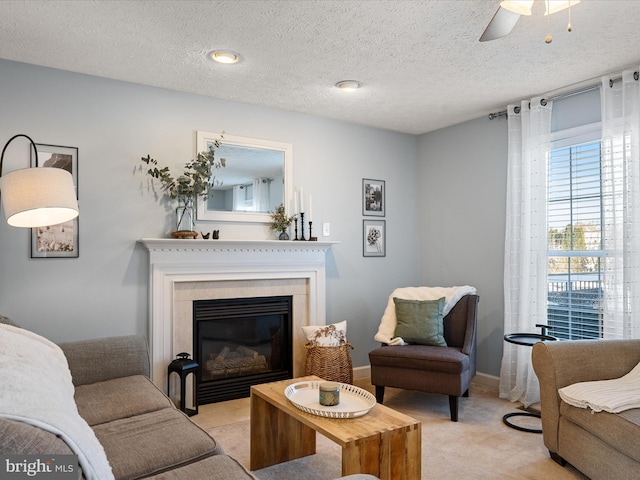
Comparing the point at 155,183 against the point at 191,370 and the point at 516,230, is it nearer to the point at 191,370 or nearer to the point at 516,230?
the point at 191,370

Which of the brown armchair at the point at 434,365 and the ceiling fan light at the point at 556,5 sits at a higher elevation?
the ceiling fan light at the point at 556,5

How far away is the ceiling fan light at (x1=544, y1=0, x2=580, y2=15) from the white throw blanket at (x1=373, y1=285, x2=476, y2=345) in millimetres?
2234

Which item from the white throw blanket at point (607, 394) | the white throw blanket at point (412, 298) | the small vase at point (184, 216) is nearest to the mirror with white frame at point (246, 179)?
the small vase at point (184, 216)

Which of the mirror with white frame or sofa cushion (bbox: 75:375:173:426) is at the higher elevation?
the mirror with white frame

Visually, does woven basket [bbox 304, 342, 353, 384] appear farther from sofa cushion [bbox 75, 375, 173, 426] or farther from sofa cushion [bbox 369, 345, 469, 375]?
sofa cushion [bbox 75, 375, 173, 426]

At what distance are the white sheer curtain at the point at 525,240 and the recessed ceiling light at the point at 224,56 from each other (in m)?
2.37

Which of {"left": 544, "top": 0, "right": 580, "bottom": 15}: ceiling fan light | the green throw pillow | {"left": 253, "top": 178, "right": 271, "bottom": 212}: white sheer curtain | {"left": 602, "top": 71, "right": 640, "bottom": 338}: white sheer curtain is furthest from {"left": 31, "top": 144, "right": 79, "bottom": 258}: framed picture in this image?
{"left": 602, "top": 71, "right": 640, "bottom": 338}: white sheer curtain

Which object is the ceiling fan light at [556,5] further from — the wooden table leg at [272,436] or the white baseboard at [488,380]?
the white baseboard at [488,380]

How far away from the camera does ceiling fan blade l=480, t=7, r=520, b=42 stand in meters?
1.95

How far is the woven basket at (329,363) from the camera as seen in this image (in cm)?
371

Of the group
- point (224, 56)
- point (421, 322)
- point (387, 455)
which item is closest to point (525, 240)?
point (421, 322)

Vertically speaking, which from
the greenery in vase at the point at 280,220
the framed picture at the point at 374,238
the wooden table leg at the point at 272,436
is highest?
the greenery in vase at the point at 280,220

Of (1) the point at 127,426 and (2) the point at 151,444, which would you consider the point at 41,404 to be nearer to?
(2) the point at 151,444

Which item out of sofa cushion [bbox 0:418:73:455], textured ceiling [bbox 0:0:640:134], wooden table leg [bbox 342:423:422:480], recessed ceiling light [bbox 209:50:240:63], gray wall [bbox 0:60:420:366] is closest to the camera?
sofa cushion [bbox 0:418:73:455]
